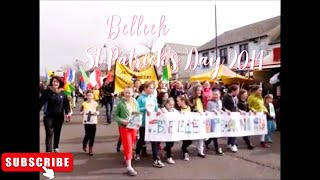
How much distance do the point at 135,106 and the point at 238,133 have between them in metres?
3.03

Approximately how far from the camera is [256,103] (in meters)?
8.70

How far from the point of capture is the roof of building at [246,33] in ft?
125

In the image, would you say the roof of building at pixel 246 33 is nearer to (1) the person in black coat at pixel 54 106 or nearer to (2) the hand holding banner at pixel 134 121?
(1) the person in black coat at pixel 54 106

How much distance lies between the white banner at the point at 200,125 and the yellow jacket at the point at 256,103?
0.60 ft

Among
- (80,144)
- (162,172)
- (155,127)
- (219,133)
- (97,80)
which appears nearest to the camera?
(162,172)

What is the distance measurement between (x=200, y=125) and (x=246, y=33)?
36373mm

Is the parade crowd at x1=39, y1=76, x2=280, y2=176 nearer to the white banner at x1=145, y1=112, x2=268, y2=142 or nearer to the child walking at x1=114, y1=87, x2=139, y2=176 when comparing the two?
the child walking at x1=114, y1=87, x2=139, y2=176

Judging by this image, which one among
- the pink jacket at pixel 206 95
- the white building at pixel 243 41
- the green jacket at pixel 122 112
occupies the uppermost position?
the white building at pixel 243 41

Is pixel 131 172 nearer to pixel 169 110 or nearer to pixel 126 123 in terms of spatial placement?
pixel 126 123

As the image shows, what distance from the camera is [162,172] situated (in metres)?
6.11
